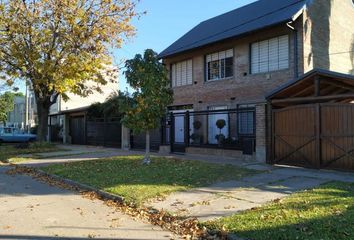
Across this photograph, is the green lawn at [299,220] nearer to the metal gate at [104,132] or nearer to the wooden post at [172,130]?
the wooden post at [172,130]

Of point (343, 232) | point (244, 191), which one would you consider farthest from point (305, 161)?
point (343, 232)

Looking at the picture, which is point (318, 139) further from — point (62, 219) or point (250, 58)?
point (250, 58)

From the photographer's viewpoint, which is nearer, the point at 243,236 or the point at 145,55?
the point at 243,236

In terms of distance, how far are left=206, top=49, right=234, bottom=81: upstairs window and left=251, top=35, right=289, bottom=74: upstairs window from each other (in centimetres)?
170

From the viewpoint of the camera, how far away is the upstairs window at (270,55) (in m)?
19.9

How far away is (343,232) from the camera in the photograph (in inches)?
244

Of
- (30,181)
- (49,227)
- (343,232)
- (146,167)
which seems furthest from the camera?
(146,167)

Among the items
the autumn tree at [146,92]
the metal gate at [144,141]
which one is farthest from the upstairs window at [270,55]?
the autumn tree at [146,92]

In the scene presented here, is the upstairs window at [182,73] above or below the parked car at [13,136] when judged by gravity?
above

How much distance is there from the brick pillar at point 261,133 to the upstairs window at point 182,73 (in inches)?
407

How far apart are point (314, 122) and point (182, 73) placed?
45.7 feet

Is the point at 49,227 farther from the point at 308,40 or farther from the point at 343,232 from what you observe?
the point at 308,40

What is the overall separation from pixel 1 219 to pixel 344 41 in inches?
816

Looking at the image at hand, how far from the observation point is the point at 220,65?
23703mm
